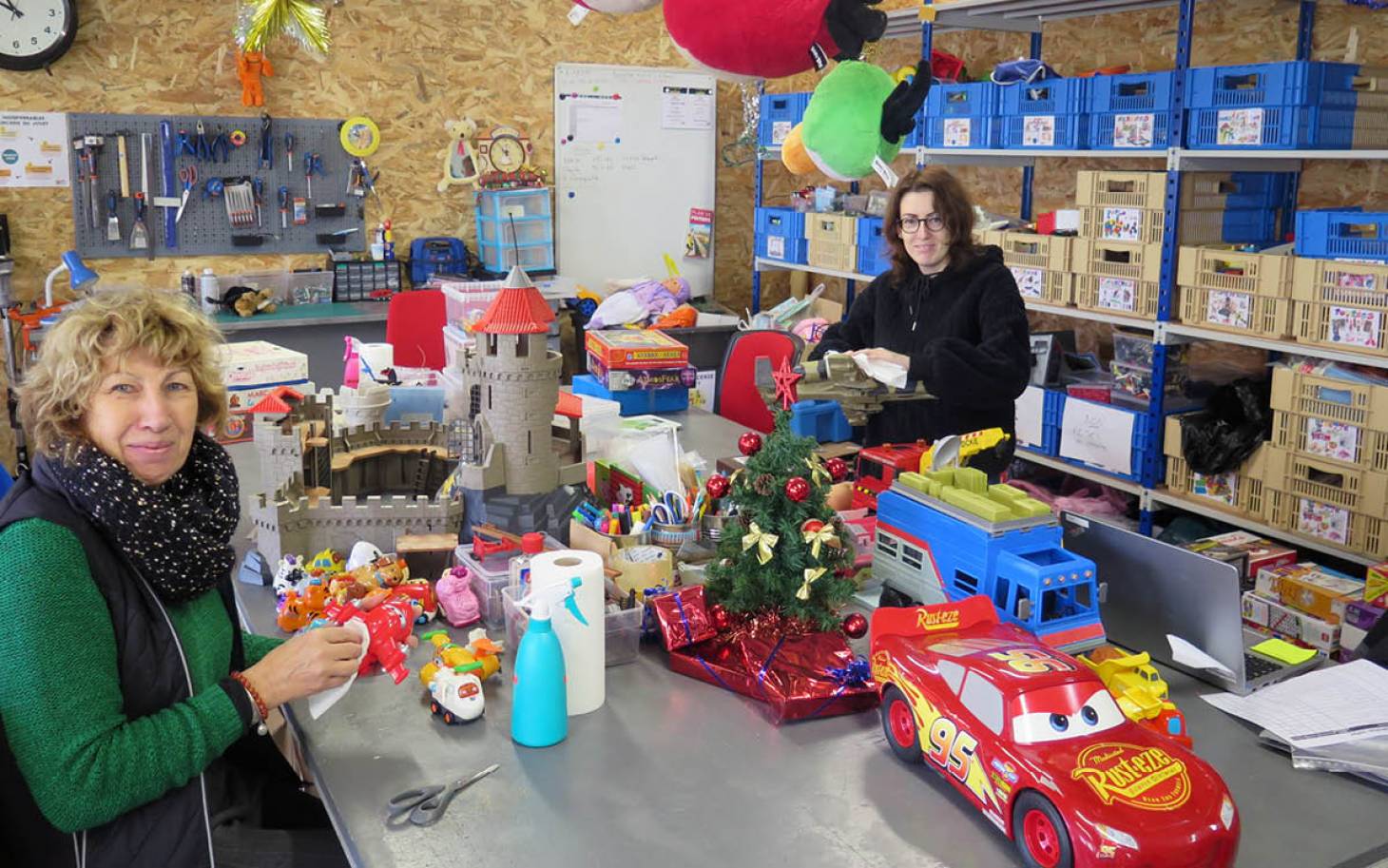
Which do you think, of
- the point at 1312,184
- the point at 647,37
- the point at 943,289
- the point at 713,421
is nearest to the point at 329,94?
the point at 647,37

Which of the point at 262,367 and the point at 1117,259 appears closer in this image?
the point at 262,367

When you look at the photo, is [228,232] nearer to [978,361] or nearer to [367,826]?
[978,361]

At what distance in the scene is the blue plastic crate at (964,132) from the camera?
14.1 feet

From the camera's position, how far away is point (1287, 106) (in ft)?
10.8

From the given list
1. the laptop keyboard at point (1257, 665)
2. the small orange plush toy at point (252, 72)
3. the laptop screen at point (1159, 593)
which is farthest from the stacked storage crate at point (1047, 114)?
the small orange plush toy at point (252, 72)

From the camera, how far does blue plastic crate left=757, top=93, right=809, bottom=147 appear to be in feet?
17.2

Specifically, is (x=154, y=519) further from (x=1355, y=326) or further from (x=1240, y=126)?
(x=1240, y=126)

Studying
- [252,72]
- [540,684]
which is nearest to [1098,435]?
[540,684]

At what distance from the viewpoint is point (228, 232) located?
523 cm

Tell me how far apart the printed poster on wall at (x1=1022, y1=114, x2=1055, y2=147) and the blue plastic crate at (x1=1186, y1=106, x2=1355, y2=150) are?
581 millimetres

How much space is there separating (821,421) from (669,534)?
111 cm

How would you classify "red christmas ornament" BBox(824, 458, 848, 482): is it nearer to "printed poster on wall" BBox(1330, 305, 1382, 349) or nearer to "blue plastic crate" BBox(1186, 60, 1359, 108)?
"printed poster on wall" BBox(1330, 305, 1382, 349)

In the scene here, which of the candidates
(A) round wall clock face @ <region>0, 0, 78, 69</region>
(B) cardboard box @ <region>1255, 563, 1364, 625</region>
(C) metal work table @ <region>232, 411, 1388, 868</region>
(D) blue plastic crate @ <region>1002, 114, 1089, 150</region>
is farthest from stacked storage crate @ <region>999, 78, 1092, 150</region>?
(A) round wall clock face @ <region>0, 0, 78, 69</region>

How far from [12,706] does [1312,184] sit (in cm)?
388
